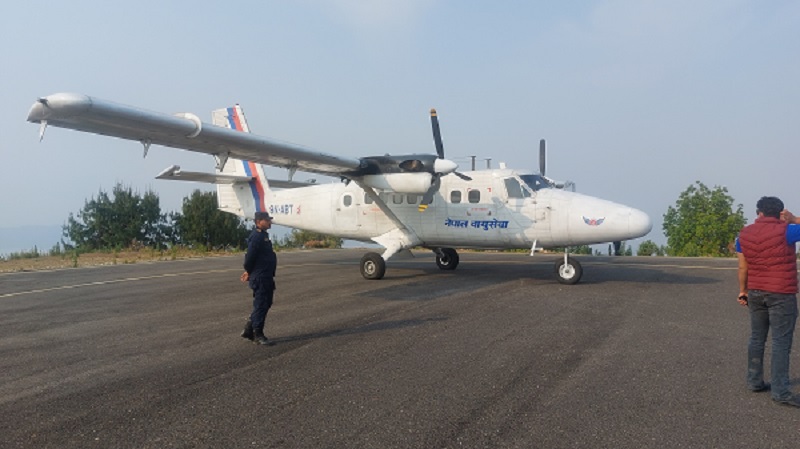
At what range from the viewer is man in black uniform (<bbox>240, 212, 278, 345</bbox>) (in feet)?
23.0

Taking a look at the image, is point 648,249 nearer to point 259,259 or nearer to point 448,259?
point 448,259

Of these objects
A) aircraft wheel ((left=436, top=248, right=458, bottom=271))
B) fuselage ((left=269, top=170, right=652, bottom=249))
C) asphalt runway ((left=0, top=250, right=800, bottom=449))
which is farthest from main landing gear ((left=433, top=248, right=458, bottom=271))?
asphalt runway ((left=0, top=250, right=800, bottom=449))

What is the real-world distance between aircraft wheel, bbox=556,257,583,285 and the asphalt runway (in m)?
1.32

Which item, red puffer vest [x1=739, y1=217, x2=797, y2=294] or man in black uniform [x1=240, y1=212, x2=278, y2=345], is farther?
man in black uniform [x1=240, y1=212, x2=278, y2=345]

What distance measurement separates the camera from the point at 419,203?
574 inches

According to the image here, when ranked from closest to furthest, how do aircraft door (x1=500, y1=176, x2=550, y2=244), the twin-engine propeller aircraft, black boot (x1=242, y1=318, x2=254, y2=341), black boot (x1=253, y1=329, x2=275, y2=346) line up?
1. black boot (x1=253, y1=329, x2=275, y2=346)
2. black boot (x1=242, y1=318, x2=254, y2=341)
3. the twin-engine propeller aircraft
4. aircraft door (x1=500, y1=176, x2=550, y2=244)

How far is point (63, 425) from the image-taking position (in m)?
4.25

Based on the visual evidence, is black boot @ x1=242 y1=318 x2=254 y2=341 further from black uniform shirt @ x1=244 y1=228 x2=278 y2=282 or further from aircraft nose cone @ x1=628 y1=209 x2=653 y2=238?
aircraft nose cone @ x1=628 y1=209 x2=653 y2=238

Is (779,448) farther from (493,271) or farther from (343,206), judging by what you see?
(343,206)

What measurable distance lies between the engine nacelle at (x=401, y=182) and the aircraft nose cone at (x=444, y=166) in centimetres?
26

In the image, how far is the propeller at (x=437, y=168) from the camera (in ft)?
43.0

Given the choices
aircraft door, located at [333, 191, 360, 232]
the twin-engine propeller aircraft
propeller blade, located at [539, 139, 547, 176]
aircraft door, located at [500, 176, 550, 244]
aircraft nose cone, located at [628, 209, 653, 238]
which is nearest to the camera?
the twin-engine propeller aircraft

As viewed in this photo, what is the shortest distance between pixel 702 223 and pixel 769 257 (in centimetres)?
3584

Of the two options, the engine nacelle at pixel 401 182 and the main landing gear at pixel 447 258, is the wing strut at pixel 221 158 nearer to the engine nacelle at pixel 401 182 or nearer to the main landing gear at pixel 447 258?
the engine nacelle at pixel 401 182
